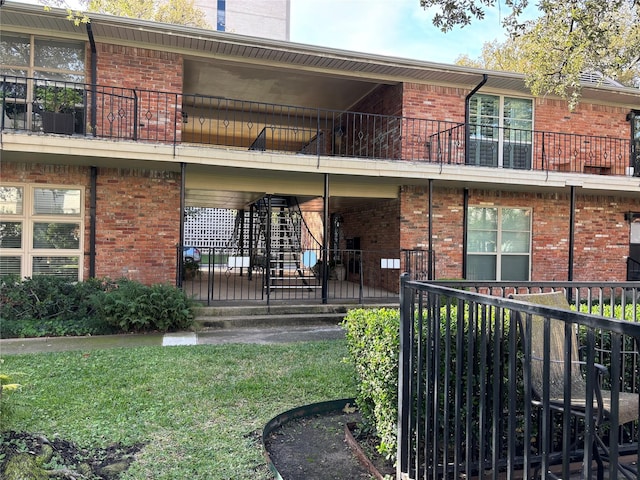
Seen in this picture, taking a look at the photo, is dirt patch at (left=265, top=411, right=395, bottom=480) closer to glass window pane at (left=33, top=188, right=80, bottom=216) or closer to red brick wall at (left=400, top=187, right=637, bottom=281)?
glass window pane at (left=33, top=188, right=80, bottom=216)

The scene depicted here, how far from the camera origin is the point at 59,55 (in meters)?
9.30

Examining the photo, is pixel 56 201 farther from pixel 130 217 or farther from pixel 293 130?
pixel 293 130

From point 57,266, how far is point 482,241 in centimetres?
992

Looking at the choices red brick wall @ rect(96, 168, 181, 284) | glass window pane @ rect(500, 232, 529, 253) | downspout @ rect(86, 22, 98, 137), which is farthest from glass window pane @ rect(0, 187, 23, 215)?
glass window pane @ rect(500, 232, 529, 253)

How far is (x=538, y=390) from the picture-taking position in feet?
8.64

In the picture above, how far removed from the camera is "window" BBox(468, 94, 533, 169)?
467 inches

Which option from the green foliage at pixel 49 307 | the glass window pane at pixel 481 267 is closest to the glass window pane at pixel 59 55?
the green foliage at pixel 49 307

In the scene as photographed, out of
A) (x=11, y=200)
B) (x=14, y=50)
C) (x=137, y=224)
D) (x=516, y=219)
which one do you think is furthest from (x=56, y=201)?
(x=516, y=219)

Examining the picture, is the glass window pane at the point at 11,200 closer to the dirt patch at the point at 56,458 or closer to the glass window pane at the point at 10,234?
the glass window pane at the point at 10,234

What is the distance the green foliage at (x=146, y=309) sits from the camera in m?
7.55

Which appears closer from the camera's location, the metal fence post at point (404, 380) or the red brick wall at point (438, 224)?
the metal fence post at point (404, 380)

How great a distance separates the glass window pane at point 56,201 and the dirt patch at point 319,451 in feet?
24.6

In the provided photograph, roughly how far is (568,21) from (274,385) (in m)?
7.43

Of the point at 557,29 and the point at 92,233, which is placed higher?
the point at 557,29
